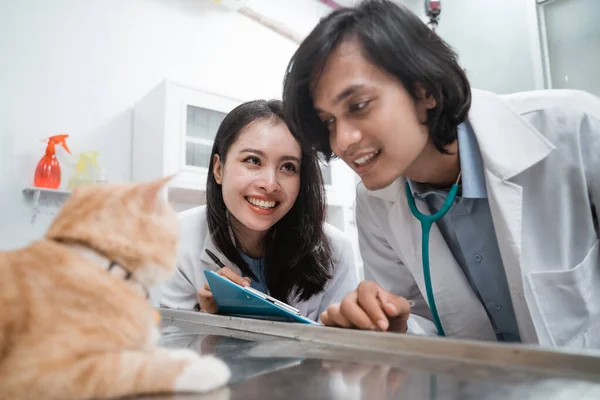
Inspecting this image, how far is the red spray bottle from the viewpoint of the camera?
1.59 meters

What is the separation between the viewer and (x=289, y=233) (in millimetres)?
1206

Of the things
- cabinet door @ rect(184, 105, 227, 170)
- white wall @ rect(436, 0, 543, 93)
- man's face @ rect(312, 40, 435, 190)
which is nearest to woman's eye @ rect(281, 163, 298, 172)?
man's face @ rect(312, 40, 435, 190)

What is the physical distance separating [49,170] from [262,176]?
1.09 m

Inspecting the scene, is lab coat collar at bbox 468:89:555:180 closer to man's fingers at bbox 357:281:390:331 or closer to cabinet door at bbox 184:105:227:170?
man's fingers at bbox 357:281:390:331

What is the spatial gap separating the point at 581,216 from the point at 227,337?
2.30 feet

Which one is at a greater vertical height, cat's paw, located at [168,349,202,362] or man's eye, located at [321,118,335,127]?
man's eye, located at [321,118,335,127]

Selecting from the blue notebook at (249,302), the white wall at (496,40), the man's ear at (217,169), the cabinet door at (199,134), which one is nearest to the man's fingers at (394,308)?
the blue notebook at (249,302)

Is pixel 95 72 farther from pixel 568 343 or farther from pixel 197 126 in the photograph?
pixel 568 343

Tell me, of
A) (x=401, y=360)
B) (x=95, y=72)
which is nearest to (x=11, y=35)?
(x=95, y=72)

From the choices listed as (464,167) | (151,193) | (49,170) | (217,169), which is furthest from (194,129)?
(151,193)

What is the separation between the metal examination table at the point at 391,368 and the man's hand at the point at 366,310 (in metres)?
0.10

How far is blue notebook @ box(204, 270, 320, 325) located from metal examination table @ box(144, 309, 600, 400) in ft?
0.38

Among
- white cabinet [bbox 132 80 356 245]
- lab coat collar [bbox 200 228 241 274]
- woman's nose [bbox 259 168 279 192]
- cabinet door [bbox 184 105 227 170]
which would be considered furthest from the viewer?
cabinet door [bbox 184 105 227 170]

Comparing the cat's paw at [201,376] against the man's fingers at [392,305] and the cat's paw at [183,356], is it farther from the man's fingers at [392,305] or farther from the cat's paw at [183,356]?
the man's fingers at [392,305]
